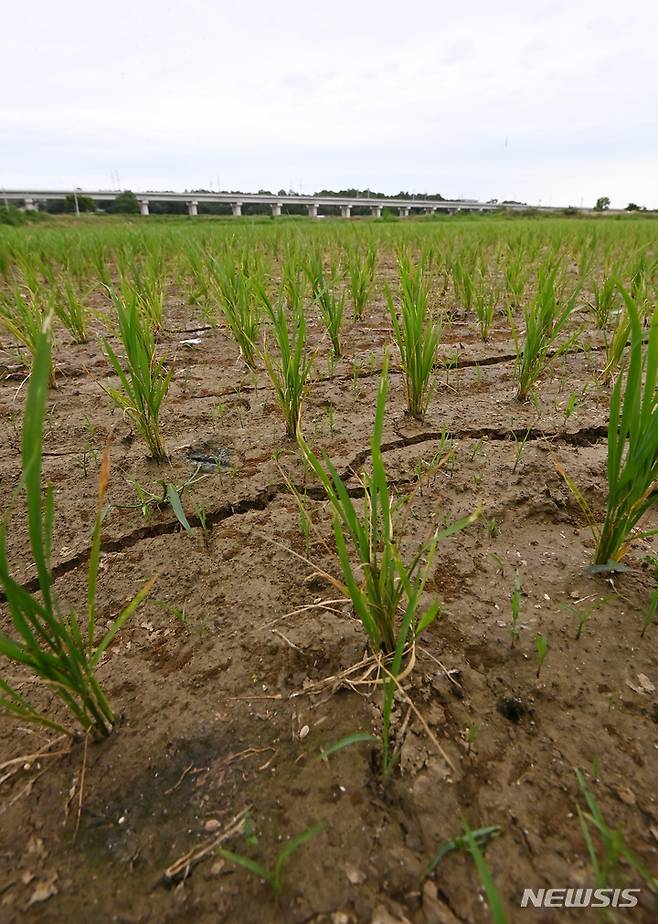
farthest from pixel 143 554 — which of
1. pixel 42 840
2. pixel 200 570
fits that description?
pixel 42 840

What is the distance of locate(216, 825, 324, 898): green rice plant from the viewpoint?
47 cm

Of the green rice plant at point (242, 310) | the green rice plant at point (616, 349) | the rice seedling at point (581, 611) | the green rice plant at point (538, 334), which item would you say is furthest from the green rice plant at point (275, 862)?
the green rice plant at point (616, 349)

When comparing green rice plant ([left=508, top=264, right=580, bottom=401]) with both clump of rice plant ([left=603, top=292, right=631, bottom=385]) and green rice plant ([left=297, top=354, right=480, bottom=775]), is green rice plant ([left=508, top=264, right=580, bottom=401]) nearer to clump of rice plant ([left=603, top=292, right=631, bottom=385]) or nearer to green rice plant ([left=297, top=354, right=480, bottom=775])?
clump of rice plant ([left=603, top=292, right=631, bottom=385])

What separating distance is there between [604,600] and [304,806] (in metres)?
0.57

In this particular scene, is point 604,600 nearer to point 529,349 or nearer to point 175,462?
point 529,349

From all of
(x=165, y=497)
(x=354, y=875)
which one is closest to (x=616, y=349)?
(x=165, y=497)

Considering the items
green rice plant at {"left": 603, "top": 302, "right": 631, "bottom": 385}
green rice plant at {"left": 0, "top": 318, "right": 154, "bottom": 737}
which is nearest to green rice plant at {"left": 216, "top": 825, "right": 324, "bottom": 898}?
green rice plant at {"left": 0, "top": 318, "right": 154, "bottom": 737}

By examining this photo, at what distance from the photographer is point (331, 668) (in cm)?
74

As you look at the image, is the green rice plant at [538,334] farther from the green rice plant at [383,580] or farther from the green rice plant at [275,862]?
the green rice plant at [275,862]

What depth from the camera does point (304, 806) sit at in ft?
1.85

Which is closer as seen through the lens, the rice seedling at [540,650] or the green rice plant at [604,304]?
the rice seedling at [540,650]

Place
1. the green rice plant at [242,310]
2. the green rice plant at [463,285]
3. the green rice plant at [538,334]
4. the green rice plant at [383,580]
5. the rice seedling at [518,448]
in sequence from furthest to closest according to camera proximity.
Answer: the green rice plant at [463,285]
the green rice plant at [242,310]
the green rice plant at [538,334]
the rice seedling at [518,448]
the green rice plant at [383,580]

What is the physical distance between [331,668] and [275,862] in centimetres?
26

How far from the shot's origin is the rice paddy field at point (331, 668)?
1.65 feet
